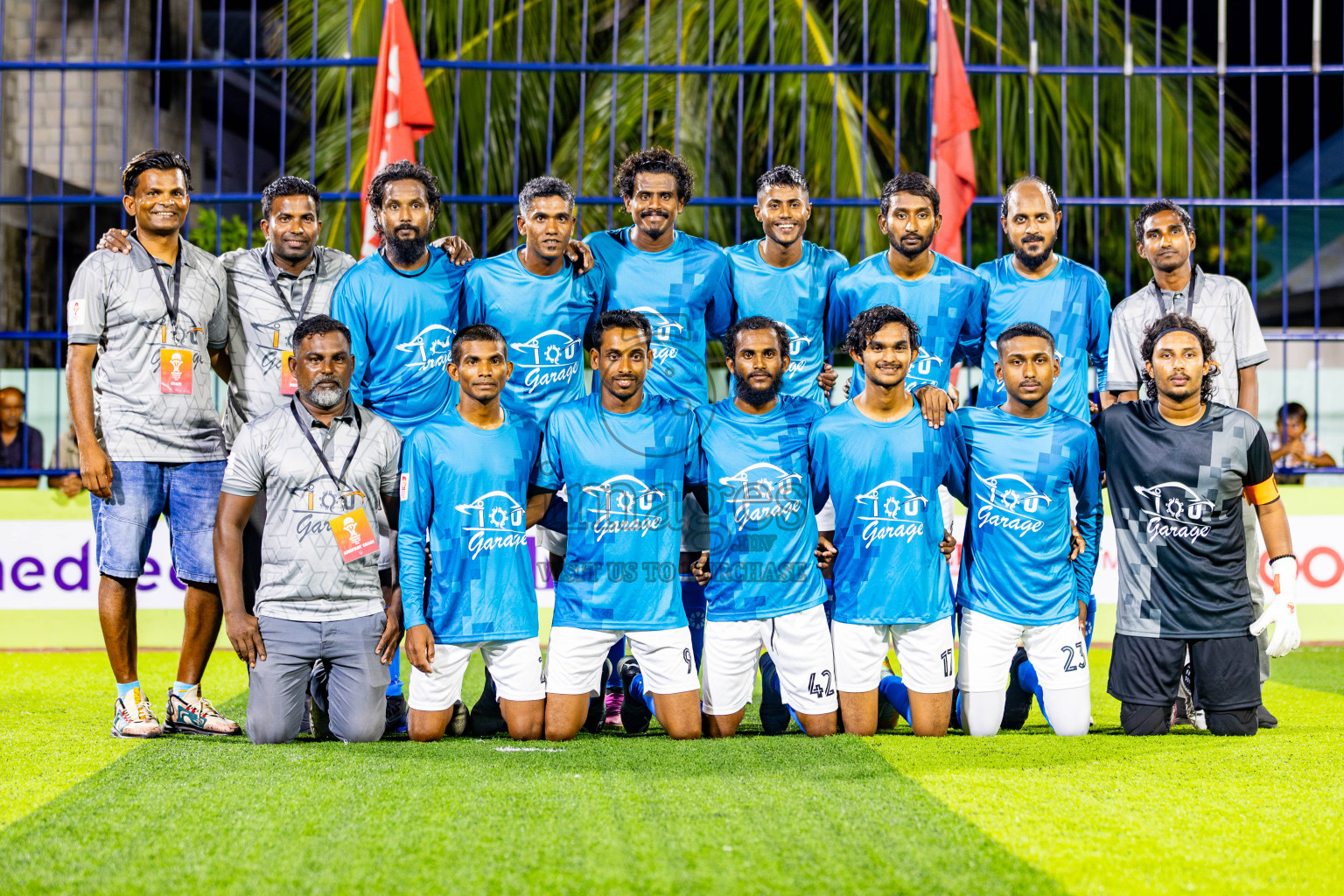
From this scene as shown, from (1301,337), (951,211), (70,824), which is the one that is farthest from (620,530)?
(1301,337)

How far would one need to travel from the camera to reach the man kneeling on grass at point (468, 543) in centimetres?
479

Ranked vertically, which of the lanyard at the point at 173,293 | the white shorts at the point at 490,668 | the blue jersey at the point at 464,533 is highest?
the lanyard at the point at 173,293

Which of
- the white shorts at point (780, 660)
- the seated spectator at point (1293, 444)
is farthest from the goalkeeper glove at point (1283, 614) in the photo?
the seated spectator at point (1293, 444)

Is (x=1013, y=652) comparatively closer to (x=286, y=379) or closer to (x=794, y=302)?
(x=794, y=302)

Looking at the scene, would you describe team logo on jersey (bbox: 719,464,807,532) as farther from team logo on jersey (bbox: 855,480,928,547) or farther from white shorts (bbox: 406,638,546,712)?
white shorts (bbox: 406,638,546,712)

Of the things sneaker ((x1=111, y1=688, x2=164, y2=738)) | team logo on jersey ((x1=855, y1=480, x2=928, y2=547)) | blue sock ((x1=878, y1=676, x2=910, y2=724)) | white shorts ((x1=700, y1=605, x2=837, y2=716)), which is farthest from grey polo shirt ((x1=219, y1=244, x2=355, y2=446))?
blue sock ((x1=878, y1=676, x2=910, y2=724))

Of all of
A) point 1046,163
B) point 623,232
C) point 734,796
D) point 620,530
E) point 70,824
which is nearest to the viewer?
point 70,824

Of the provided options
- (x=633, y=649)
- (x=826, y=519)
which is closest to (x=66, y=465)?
(x=633, y=649)

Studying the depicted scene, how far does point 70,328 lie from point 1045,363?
12.8 feet

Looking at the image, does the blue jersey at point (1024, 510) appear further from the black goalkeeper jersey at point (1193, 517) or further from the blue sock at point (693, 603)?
the blue sock at point (693, 603)

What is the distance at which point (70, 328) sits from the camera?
5.08 meters

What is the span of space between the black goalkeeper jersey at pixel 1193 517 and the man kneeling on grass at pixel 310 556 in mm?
2983

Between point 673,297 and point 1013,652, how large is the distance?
6.62 ft

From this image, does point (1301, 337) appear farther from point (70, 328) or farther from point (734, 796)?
point (70, 328)
